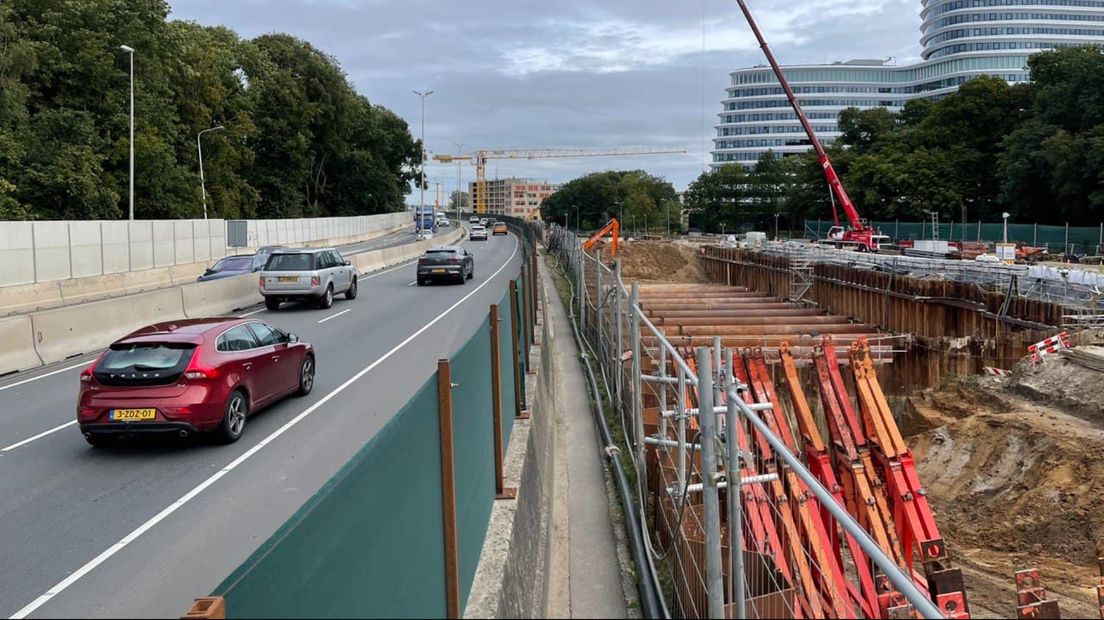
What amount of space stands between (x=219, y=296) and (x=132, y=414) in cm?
1556

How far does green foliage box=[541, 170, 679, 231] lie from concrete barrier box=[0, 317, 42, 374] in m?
106

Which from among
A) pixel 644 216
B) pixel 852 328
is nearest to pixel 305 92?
pixel 644 216

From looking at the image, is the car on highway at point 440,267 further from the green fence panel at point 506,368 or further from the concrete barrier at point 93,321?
the green fence panel at point 506,368

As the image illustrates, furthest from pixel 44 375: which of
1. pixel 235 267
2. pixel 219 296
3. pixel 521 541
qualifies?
pixel 235 267

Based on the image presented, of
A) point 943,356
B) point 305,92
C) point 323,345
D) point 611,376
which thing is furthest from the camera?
point 305,92

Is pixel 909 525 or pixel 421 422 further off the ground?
pixel 421 422

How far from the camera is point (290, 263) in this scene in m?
26.2

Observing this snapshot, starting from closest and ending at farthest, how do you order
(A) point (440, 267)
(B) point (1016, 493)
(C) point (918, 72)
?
(B) point (1016, 493) → (A) point (440, 267) → (C) point (918, 72)

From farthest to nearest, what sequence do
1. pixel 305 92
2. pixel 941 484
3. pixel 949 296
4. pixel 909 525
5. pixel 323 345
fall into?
pixel 305 92 < pixel 949 296 < pixel 323 345 < pixel 941 484 < pixel 909 525

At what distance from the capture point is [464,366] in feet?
18.6

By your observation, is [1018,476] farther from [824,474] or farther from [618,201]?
[618,201]

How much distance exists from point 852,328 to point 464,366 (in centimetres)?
2252

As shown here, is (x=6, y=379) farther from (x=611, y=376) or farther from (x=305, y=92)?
(x=305, y=92)

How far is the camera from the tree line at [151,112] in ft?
157
